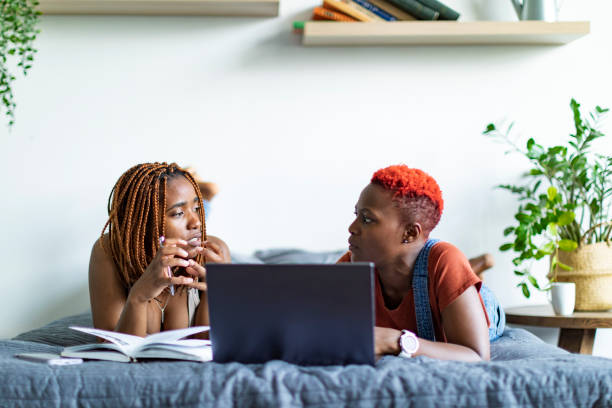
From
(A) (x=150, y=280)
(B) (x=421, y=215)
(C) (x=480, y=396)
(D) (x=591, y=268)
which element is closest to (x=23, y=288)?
(A) (x=150, y=280)

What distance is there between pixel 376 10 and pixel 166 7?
78 centimetres

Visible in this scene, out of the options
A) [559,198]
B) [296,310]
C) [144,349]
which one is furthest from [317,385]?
[559,198]

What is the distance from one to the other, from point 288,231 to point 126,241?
0.94m

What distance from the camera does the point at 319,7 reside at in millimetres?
2232

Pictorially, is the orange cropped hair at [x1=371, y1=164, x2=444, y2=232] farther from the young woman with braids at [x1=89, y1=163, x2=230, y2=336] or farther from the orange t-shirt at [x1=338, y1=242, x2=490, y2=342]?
the young woman with braids at [x1=89, y1=163, x2=230, y2=336]

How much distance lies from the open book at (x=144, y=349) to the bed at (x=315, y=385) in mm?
59

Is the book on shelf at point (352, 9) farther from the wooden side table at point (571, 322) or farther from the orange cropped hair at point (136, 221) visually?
the wooden side table at point (571, 322)

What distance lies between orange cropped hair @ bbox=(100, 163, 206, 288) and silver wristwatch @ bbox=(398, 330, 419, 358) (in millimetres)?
662

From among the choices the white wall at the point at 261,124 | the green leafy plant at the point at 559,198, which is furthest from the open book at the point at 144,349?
the green leafy plant at the point at 559,198

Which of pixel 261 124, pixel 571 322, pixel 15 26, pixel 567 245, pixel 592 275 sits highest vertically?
pixel 15 26

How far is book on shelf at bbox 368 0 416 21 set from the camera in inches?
87.4

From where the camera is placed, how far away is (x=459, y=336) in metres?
1.19

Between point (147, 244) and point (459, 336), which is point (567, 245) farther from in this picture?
point (147, 244)

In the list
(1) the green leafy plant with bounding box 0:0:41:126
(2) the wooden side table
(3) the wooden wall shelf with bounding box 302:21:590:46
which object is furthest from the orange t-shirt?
(1) the green leafy plant with bounding box 0:0:41:126
